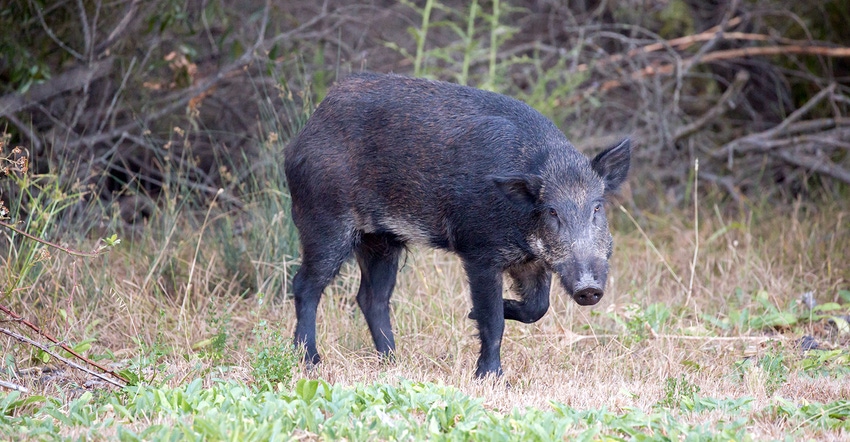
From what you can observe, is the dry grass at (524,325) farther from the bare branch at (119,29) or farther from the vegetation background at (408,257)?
the bare branch at (119,29)

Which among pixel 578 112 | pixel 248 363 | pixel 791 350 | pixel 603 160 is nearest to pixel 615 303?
pixel 791 350

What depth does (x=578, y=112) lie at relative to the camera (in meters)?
8.85

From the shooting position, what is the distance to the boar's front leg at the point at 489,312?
183 inches

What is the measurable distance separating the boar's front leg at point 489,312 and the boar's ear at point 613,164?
72 centimetres

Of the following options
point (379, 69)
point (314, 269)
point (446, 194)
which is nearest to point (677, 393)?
point (446, 194)

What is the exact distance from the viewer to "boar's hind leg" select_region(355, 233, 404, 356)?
513 cm

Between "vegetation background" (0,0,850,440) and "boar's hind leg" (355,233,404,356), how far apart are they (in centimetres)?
18

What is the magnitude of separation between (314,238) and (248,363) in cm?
74

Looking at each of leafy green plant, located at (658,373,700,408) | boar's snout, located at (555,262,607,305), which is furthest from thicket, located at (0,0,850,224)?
leafy green plant, located at (658,373,700,408)

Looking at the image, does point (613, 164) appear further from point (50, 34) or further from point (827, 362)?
point (50, 34)

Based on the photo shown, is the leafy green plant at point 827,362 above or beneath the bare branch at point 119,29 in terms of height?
beneath

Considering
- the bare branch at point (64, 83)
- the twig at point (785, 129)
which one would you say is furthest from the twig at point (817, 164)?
the bare branch at point (64, 83)

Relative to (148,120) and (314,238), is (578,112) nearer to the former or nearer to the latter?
(148,120)

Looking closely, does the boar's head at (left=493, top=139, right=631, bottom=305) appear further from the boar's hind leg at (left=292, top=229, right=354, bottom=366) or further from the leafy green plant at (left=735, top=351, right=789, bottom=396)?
the boar's hind leg at (left=292, top=229, right=354, bottom=366)
